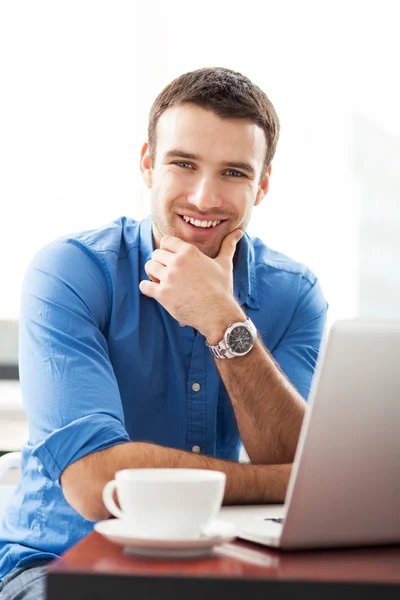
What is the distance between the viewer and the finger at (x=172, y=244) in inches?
67.4

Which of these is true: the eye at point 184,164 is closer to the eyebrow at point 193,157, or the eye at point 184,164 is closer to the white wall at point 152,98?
the eyebrow at point 193,157

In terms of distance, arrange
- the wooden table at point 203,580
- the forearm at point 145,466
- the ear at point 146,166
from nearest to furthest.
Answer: the wooden table at point 203,580
the forearm at point 145,466
the ear at point 146,166

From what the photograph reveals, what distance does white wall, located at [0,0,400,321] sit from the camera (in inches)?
105

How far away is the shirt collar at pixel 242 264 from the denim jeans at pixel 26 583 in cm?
67

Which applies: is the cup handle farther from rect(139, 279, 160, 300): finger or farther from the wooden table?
rect(139, 279, 160, 300): finger

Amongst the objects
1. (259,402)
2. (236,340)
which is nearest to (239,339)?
(236,340)

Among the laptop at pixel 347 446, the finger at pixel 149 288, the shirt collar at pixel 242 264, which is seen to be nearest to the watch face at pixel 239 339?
the finger at pixel 149 288

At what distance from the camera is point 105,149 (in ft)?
8.84

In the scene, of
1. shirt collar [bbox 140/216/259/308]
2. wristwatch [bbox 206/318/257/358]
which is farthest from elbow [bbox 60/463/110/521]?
shirt collar [bbox 140/216/259/308]

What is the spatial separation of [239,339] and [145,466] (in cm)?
39

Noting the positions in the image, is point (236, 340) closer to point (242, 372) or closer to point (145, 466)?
point (242, 372)

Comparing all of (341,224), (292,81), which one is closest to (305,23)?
(292,81)

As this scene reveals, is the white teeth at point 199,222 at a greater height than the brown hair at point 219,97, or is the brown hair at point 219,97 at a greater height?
the brown hair at point 219,97

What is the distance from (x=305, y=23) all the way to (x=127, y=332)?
1.44 meters
